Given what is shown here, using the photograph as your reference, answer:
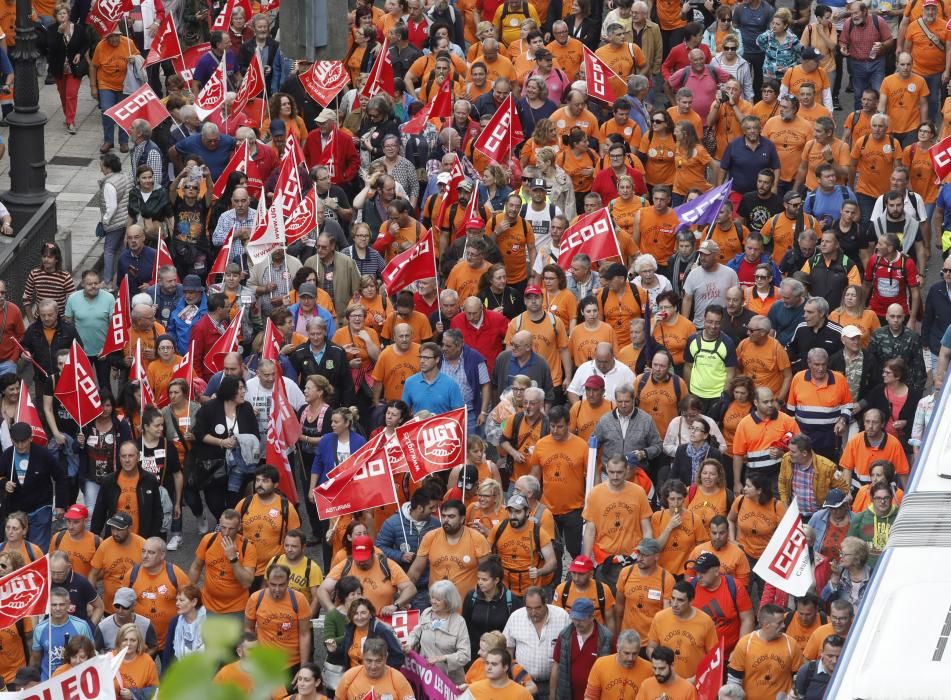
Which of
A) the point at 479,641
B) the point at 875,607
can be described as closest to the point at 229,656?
the point at 875,607

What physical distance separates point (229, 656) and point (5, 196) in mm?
18132

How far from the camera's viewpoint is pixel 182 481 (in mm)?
16344

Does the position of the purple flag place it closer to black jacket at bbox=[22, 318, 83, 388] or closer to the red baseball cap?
the red baseball cap

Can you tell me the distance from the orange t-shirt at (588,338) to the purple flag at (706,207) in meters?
1.75

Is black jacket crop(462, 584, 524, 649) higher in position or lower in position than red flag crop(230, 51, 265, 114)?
lower

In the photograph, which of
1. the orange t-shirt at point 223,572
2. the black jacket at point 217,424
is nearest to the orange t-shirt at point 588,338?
the black jacket at point 217,424

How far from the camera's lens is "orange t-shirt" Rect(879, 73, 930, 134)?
20828mm

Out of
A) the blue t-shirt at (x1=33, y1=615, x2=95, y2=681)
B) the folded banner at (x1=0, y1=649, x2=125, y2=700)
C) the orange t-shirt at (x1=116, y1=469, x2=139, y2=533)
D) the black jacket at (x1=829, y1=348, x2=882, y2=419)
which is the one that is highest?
the black jacket at (x1=829, y1=348, x2=882, y2=419)

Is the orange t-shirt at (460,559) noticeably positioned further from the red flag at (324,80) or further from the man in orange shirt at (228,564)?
the red flag at (324,80)

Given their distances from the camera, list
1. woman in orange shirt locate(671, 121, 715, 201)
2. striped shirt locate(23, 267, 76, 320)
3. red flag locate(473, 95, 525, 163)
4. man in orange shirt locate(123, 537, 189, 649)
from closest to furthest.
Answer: man in orange shirt locate(123, 537, 189, 649), striped shirt locate(23, 267, 76, 320), woman in orange shirt locate(671, 121, 715, 201), red flag locate(473, 95, 525, 163)

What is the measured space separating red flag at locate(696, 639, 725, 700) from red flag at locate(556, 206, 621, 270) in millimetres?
5855

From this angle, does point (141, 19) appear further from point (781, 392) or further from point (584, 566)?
point (584, 566)

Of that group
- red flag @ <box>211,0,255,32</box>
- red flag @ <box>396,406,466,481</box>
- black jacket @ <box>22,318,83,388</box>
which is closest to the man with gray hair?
red flag @ <box>396,406,466,481</box>

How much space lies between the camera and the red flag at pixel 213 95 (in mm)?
20969
